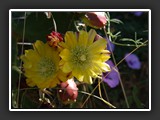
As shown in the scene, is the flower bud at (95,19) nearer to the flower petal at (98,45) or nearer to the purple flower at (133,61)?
the flower petal at (98,45)

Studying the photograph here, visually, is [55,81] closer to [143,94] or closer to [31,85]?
[31,85]

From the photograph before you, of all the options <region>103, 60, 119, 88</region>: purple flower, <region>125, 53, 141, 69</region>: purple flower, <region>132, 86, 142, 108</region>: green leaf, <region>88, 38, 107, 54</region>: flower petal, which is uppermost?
<region>88, 38, 107, 54</region>: flower petal

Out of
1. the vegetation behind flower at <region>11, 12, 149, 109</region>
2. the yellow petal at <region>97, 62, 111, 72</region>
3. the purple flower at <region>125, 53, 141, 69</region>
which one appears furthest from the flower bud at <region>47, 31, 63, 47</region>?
the purple flower at <region>125, 53, 141, 69</region>

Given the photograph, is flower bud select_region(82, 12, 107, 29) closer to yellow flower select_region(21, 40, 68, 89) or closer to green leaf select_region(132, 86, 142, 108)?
yellow flower select_region(21, 40, 68, 89)

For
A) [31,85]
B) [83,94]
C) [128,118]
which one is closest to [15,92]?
[31,85]

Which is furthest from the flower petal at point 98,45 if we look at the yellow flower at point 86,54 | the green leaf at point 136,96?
the green leaf at point 136,96

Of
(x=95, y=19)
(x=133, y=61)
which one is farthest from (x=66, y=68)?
(x=133, y=61)

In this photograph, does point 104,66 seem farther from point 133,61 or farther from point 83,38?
point 133,61
